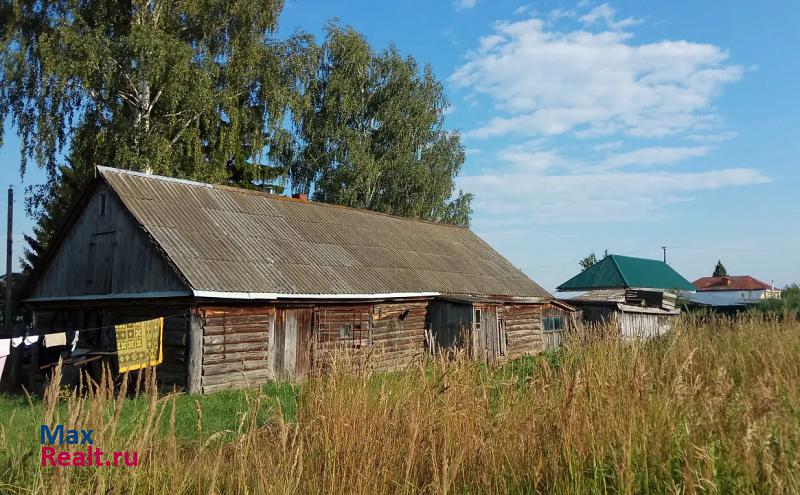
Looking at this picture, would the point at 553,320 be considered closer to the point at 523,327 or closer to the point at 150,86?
the point at 523,327

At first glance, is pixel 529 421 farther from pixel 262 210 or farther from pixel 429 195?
pixel 429 195

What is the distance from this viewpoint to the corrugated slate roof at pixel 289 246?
13195mm

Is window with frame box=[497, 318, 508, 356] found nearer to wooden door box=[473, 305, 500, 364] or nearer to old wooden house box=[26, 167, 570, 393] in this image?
old wooden house box=[26, 167, 570, 393]

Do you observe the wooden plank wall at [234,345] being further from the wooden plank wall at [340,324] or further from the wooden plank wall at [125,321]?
the wooden plank wall at [340,324]

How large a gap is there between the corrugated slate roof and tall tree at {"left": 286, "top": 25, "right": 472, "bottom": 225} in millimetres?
7456

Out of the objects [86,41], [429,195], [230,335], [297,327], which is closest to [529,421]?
[230,335]

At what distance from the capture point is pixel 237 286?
40.9 ft

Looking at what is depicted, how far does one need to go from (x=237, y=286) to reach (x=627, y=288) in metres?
24.3

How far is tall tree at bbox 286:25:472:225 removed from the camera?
96.2ft

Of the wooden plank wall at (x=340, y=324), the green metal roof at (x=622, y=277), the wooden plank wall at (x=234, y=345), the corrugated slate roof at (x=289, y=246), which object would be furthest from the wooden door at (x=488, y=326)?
the green metal roof at (x=622, y=277)

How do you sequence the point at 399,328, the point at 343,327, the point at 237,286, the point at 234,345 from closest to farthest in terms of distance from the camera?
the point at 237,286 → the point at 234,345 → the point at 343,327 → the point at 399,328

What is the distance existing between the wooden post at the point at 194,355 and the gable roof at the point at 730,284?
61268mm

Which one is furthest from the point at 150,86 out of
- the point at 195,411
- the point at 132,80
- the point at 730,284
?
the point at 730,284

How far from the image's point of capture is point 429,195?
3111cm
